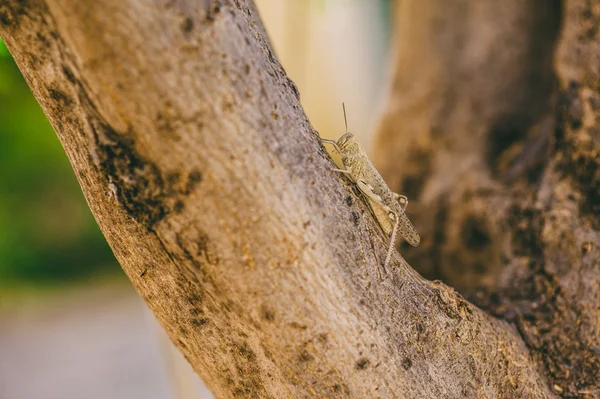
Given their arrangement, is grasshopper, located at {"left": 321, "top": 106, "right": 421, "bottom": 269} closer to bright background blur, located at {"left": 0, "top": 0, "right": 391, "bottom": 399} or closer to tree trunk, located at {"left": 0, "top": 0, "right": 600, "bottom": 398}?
tree trunk, located at {"left": 0, "top": 0, "right": 600, "bottom": 398}

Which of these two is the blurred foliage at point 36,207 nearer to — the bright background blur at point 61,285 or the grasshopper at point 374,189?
the bright background blur at point 61,285

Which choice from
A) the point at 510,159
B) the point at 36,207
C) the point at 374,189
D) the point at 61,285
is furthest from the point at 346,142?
the point at 61,285

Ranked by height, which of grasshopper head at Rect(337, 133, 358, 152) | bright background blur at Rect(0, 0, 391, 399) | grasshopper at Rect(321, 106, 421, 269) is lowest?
bright background blur at Rect(0, 0, 391, 399)

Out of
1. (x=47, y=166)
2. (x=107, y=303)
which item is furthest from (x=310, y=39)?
(x=107, y=303)

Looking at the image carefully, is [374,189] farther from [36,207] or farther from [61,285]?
[61,285]

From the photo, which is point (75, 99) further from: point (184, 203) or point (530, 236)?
point (530, 236)

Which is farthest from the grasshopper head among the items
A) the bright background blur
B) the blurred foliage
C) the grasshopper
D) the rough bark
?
the blurred foliage
